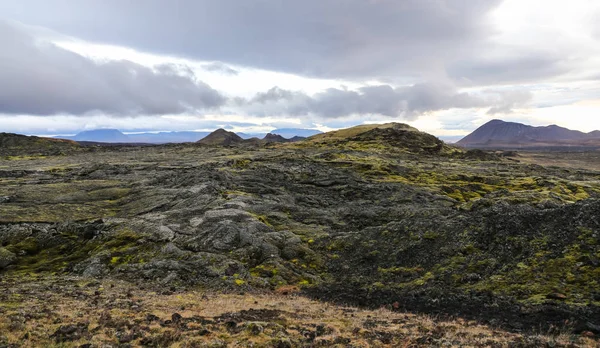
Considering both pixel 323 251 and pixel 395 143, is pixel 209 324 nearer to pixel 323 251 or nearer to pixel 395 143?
pixel 323 251

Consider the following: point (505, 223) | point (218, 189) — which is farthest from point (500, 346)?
point (218, 189)

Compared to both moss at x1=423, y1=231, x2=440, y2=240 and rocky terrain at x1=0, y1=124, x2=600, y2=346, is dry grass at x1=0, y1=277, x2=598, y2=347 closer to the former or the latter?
rocky terrain at x1=0, y1=124, x2=600, y2=346

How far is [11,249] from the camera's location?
34.5 m

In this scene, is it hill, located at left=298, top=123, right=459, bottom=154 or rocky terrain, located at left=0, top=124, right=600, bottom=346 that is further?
hill, located at left=298, top=123, right=459, bottom=154

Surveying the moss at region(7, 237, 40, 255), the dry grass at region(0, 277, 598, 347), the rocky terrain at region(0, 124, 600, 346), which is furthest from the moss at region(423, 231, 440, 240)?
the moss at region(7, 237, 40, 255)

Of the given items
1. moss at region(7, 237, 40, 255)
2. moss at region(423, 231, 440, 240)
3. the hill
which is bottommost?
moss at region(7, 237, 40, 255)

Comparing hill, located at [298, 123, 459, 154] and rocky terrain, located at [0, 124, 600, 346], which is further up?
hill, located at [298, 123, 459, 154]

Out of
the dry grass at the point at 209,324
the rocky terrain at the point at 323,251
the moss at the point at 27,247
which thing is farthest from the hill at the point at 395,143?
the dry grass at the point at 209,324

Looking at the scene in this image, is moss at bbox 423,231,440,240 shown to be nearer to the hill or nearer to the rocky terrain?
the rocky terrain

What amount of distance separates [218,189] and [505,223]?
41.2 meters

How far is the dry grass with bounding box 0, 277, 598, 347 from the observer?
626 inches

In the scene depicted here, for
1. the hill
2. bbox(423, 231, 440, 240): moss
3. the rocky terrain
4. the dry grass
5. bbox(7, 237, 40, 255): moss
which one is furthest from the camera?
the hill

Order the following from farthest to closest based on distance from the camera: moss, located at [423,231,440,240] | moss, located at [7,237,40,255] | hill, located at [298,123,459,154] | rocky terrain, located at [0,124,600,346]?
1. hill, located at [298,123,459,154]
2. moss, located at [7,237,40,255]
3. moss, located at [423,231,440,240]
4. rocky terrain, located at [0,124,600,346]

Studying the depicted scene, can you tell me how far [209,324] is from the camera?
18.5m
